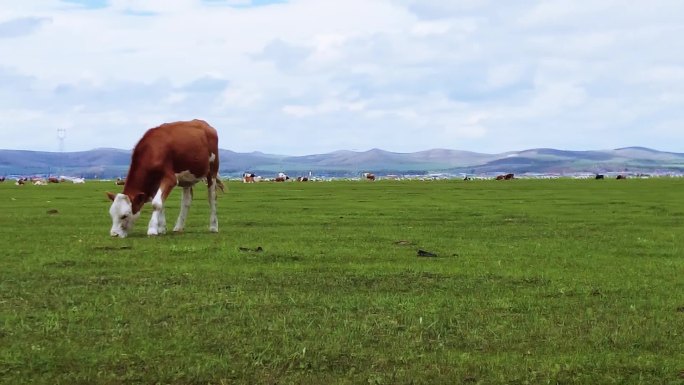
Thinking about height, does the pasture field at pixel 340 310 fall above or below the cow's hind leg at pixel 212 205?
below

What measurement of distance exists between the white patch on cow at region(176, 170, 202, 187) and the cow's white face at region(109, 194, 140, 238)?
1896 mm

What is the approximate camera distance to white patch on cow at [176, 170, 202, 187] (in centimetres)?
2264

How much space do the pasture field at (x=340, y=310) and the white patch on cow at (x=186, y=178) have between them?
8.25ft

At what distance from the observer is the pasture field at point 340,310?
8219 millimetres

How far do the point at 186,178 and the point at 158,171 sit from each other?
4.17 feet

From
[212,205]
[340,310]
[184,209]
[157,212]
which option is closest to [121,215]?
[157,212]

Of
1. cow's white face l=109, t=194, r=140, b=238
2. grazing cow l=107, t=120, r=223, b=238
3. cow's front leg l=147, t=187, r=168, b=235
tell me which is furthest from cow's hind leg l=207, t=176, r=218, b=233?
cow's white face l=109, t=194, r=140, b=238

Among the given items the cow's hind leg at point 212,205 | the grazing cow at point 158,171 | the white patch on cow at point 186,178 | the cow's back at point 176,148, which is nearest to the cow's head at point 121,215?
the grazing cow at point 158,171

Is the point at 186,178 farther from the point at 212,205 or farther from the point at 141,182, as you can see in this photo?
the point at 141,182

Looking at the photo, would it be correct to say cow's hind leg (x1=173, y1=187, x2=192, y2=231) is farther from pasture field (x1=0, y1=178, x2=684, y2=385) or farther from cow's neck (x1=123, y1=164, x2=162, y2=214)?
pasture field (x1=0, y1=178, x2=684, y2=385)

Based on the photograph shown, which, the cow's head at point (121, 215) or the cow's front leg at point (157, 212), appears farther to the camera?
the cow's front leg at point (157, 212)

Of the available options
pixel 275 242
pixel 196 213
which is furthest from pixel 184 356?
pixel 196 213

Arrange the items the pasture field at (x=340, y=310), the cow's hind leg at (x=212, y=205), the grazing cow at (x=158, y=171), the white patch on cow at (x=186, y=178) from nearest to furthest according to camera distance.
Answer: the pasture field at (x=340, y=310) → the grazing cow at (x=158, y=171) → the white patch on cow at (x=186, y=178) → the cow's hind leg at (x=212, y=205)

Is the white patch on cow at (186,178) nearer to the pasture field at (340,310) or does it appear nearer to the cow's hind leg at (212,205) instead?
the cow's hind leg at (212,205)
